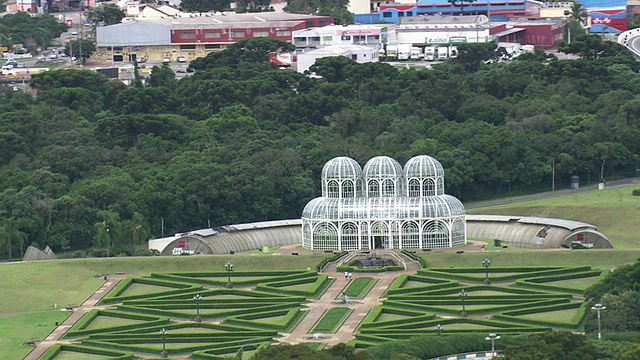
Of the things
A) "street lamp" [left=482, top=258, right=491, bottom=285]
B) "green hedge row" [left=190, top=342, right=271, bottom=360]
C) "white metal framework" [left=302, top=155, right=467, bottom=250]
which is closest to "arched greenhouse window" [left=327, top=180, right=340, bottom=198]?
"white metal framework" [left=302, top=155, right=467, bottom=250]

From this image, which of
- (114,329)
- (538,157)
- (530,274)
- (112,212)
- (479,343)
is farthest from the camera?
(538,157)

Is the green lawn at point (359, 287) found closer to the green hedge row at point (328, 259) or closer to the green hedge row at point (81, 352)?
the green hedge row at point (328, 259)

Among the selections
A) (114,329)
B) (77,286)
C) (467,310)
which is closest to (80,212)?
(77,286)

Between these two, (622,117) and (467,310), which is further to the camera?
(622,117)

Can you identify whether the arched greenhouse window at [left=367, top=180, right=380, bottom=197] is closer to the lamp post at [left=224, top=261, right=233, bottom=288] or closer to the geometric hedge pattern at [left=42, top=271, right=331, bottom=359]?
the geometric hedge pattern at [left=42, top=271, right=331, bottom=359]

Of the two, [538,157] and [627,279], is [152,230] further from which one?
[627,279]

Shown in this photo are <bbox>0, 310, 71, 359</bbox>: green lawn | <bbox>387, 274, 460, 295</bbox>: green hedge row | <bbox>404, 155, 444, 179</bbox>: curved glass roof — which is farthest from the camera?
<bbox>404, 155, 444, 179</bbox>: curved glass roof
